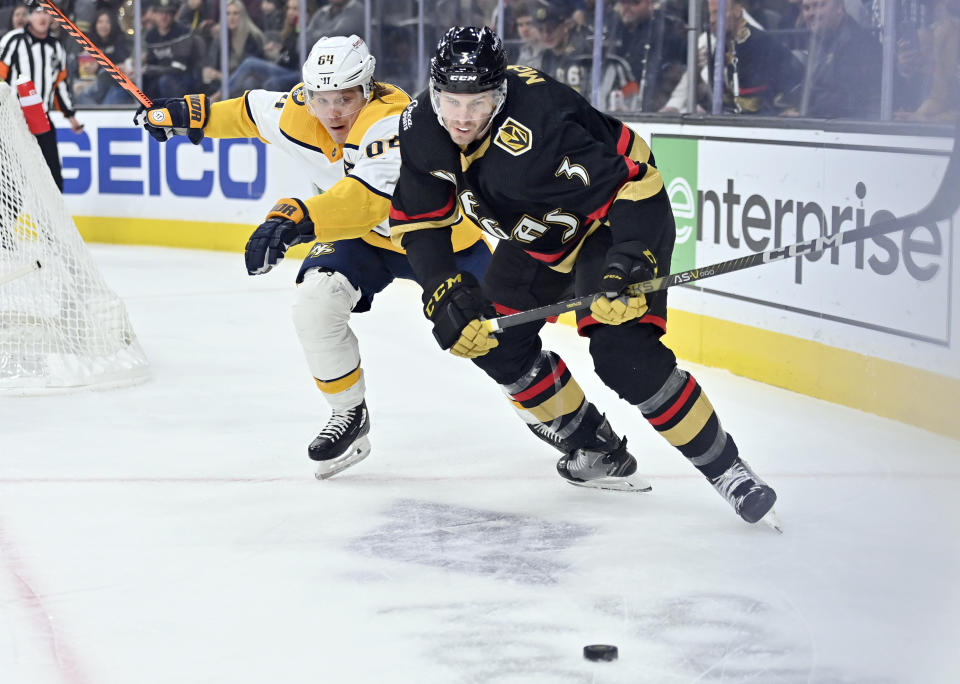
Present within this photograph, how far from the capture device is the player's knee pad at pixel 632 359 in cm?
257

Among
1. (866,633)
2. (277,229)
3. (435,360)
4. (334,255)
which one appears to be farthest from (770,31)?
(866,633)

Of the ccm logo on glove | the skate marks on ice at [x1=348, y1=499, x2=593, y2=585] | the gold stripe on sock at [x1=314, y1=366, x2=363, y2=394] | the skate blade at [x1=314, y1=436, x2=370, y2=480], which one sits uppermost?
the ccm logo on glove

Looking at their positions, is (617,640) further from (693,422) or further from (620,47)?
(620,47)

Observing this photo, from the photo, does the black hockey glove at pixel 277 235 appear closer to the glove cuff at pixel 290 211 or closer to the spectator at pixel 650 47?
the glove cuff at pixel 290 211

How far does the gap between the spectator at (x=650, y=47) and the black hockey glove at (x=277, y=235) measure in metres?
2.64

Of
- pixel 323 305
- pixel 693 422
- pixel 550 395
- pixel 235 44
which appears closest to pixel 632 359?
pixel 693 422

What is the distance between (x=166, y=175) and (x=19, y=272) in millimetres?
3885

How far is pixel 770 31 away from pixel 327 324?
2242 mm

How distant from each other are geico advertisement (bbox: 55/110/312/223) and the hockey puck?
537 cm

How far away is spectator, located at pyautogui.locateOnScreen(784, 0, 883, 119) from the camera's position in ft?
13.2

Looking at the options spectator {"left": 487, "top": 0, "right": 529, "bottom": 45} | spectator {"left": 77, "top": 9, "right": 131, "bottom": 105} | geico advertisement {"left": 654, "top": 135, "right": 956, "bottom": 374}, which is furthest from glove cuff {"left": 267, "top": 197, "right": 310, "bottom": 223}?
spectator {"left": 77, "top": 9, "right": 131, "bottom": 105}

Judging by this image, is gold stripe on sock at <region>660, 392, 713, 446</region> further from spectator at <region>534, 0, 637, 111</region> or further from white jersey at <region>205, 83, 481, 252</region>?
spectator at <region>534, 0, 637, 111</region>

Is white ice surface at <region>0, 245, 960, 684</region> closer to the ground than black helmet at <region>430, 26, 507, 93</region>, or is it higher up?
closer to the ground

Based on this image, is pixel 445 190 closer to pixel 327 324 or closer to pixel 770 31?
pixel 327 324
